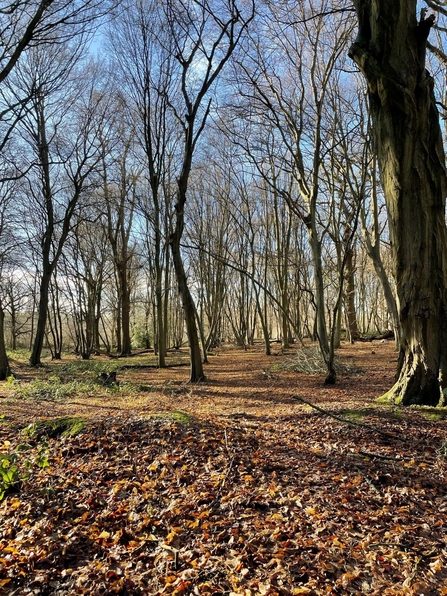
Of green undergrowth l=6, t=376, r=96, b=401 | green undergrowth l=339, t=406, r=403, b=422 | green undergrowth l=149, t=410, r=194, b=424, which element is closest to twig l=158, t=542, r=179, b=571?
green undergrowth l=149, t=410, r=194, b=424

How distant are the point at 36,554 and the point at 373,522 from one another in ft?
7.69

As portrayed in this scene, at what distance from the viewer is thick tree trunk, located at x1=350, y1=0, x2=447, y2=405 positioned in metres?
4.74

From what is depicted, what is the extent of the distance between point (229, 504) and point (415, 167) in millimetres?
4417

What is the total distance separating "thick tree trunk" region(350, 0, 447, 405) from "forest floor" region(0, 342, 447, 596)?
969 millimetres

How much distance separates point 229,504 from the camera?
307 cm

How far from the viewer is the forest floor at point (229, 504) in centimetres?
231

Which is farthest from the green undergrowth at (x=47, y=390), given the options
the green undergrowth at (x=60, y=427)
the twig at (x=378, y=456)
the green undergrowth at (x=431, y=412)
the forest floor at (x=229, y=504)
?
the green undergrowth at (x=431, y=412)

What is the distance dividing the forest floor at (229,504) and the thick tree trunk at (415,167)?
969mm

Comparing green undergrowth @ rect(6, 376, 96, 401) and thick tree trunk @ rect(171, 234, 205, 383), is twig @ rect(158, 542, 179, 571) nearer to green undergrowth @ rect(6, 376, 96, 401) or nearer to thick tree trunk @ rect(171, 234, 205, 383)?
green undergrowth @ rect(6, 376, 96, 401)

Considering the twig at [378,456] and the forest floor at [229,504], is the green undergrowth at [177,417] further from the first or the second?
the twig at [378,456]

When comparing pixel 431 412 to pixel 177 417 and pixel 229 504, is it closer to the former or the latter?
pixel 229 504

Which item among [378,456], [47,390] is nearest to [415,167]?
[378,456]

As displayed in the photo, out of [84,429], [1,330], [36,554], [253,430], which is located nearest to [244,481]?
[253,430]

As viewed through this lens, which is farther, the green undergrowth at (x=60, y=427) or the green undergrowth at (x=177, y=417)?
the green undergrowth at (x=177, y=417)
